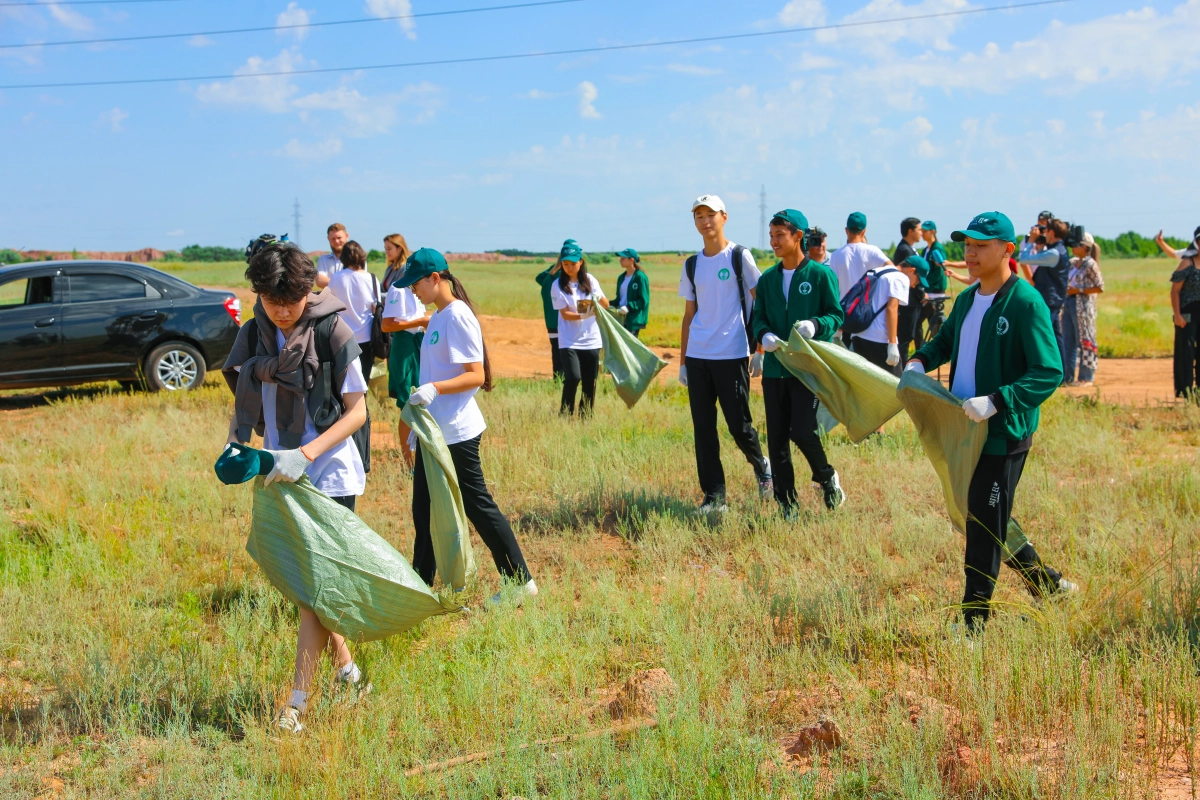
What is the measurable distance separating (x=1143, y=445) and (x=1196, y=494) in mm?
2391

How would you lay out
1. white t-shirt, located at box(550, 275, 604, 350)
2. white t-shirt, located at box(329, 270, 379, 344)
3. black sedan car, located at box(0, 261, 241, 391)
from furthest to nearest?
black sedan car, located at box(0, 261, 241, 391) < white t-shirt, located at box(550, 275, 604, 350) < white t-shirt, located at box(329, 270, 379, 344)

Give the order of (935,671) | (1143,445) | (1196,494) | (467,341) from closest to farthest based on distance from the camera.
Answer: (935,671)
(467,341)
(1196,494)
(1143,445)

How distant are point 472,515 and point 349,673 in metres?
1.12

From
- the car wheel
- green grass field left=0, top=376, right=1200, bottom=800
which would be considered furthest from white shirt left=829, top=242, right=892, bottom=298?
the car wheel

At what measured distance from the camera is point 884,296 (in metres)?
8.08

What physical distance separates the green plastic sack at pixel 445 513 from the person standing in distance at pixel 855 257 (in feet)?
16.5

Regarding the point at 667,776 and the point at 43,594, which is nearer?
the point at 667,776

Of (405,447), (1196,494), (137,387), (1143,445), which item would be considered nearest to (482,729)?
(405,447)

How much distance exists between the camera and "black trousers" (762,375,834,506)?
6.10 meters

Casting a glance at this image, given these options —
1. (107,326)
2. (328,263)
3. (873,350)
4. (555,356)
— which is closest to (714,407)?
(873,350)

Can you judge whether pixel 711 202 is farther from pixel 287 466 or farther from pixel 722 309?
pixel 287 466

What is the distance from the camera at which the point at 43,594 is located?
17.3ft

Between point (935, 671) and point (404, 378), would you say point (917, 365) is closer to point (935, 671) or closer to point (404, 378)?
point (935, 671)

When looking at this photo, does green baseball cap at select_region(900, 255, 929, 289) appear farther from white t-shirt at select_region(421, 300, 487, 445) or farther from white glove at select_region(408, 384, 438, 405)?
white glove at select_region(408, 384, 438, 405)
